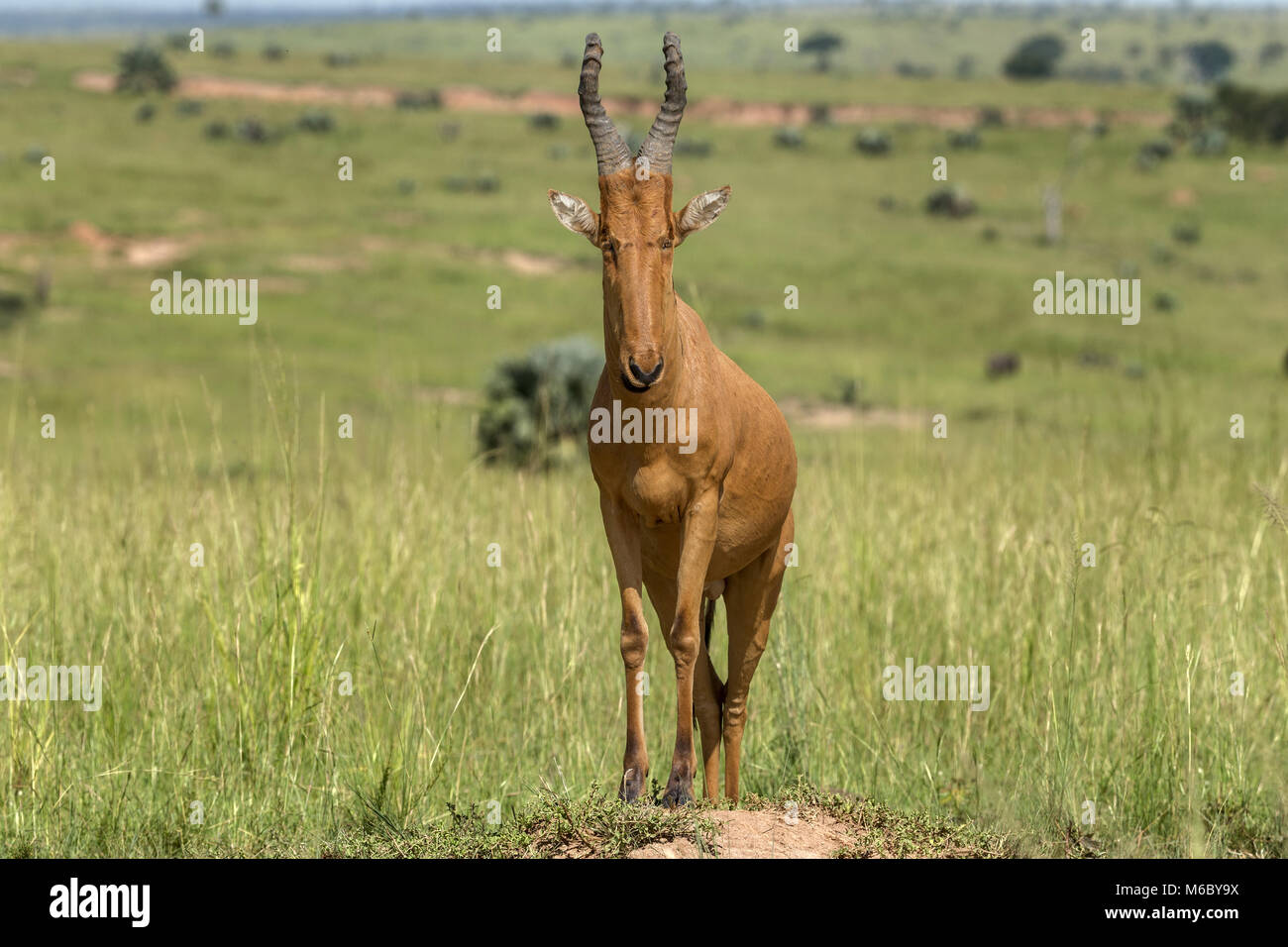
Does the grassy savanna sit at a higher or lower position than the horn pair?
lower

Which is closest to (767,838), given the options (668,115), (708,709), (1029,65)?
(708,709)

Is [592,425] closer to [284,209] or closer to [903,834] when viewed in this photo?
[903,834]

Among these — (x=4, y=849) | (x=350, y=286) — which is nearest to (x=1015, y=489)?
(x=4, y=849)

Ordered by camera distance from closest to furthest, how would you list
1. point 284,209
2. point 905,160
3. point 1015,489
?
point 1015,489
point 284,209
point 905,160

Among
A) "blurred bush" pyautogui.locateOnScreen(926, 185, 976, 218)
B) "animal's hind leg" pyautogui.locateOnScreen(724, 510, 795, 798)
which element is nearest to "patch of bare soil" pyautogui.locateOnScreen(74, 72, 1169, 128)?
"blurred bush" pyautogui.locateOnScreen(926, 185, 976, 218)

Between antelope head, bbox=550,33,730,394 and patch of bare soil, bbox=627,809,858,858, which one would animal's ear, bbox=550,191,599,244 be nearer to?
antelope head, bbox=550,33,730,394

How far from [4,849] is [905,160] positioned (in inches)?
2454

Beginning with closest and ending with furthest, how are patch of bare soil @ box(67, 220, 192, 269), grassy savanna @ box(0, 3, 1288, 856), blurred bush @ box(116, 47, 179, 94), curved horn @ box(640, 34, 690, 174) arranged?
1. curved horn @ box(640, 34, 690, 174)
2. grassy savanna @ box(0, 3, 1288, 856)
3. patch of bare soil @ box(67, 220, 192, 269)
4. blurred bush @ box(116, 47, 179, 94)

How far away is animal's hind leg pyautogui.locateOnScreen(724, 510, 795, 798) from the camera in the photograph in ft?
17.0

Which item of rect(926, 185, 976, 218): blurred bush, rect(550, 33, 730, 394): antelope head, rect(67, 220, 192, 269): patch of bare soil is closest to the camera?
rect(550, 33, 730, 394): antelope head

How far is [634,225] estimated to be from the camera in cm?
426

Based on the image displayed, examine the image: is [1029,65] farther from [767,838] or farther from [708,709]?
[767,838]

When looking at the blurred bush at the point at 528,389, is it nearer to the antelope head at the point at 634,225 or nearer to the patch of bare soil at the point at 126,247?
the antelope head at the point at 634,225

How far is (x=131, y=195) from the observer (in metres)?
48.4
